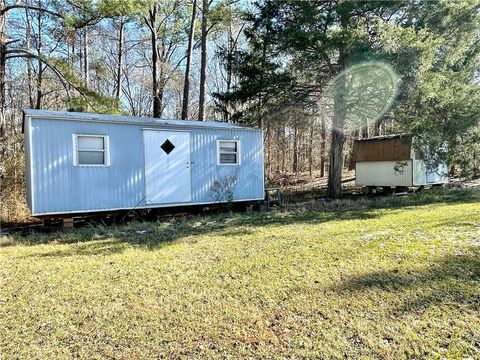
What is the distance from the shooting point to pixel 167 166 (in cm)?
828

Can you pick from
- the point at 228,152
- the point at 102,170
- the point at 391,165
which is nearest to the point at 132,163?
the point at 102,170

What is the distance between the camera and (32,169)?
661 cm

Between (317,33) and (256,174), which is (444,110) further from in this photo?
(256,174)

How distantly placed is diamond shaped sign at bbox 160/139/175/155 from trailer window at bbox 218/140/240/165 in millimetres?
A: 1408

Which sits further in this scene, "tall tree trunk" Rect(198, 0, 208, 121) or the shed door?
"tall tree trunk" Rect(198, 0, 208, 121)

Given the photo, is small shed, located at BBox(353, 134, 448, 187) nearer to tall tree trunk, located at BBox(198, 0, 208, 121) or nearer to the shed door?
tall tree trunk, located at BBox(198, 0, 208, 121)

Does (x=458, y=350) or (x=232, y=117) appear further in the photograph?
(x=232, y=117)

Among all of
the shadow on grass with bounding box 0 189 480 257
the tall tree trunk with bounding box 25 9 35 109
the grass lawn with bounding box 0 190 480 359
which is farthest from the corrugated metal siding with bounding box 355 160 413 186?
the tall tree trunk with bounding box 25 9 35 109

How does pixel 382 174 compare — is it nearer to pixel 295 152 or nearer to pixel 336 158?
pixel 336 158

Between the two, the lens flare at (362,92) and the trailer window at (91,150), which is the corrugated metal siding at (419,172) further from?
the trailer window at (91,150)

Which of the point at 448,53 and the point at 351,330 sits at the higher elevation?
the point at 448,53

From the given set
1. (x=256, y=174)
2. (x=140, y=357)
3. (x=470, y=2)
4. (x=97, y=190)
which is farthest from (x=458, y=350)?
(x=470, y=2)

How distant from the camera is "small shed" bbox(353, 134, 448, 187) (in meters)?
13.6

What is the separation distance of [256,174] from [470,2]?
27.9ft
